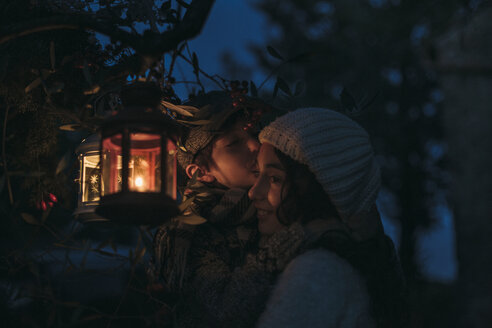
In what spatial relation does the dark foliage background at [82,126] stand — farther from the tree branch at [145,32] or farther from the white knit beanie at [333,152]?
the white knit beanie at [333,152]

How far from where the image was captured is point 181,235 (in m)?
3.17

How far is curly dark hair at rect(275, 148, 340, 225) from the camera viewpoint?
115 inches

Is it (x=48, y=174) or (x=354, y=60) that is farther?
(x=354, y=60)

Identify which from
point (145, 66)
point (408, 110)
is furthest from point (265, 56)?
point (145, 66)

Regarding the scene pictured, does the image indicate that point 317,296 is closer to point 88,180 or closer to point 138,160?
point 138,160

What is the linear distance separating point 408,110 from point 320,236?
34.5 ft

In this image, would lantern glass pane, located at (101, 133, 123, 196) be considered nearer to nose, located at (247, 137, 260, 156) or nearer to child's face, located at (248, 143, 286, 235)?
child's face, located at (248, 143, 286, 235)

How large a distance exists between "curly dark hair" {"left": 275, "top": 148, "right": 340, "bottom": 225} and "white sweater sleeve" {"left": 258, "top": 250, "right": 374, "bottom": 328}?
0.99 ft

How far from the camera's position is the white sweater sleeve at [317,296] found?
252 centimetres

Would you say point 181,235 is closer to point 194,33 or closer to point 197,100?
point 197,100

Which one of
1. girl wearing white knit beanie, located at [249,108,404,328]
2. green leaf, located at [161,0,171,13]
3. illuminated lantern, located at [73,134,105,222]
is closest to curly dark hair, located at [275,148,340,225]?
girl wearing white knit beanie, located at [249,108,404,328]

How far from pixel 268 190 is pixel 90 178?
1236 mm

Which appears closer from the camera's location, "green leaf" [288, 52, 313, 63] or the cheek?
"green leaf" [288, 52, 313, 63]

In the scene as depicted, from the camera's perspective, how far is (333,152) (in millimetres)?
2863
